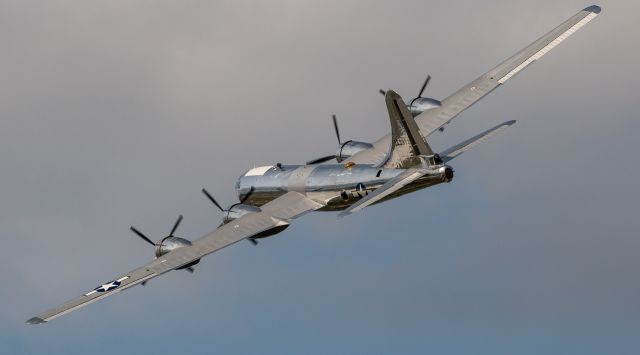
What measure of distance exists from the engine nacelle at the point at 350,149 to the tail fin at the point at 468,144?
9717 mm

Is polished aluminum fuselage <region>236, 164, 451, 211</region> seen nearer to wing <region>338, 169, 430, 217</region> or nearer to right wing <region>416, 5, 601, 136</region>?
wing <region>338, 169, 430, 217</region>

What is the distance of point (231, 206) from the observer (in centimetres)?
9150

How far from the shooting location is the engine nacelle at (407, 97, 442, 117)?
3947 inches

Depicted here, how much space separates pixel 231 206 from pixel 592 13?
30315 mm

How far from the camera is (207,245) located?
88125 millimetres

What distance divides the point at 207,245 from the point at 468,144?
1729 cm

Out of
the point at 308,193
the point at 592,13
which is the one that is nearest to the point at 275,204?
the point at 308,193

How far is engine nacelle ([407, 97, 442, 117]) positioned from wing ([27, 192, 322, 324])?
40.7ft

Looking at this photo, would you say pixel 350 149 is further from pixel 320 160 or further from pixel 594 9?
pixel 594 9

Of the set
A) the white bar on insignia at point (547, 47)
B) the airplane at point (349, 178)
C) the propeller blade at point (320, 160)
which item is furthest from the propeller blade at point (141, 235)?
the white bar on insignia at point (547, 47)

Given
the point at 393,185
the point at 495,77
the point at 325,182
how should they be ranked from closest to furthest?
the point at 393,185, the point at 325,182, the point at 495,77

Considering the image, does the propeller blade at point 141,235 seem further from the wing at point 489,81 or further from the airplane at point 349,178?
the wing at point 489,81

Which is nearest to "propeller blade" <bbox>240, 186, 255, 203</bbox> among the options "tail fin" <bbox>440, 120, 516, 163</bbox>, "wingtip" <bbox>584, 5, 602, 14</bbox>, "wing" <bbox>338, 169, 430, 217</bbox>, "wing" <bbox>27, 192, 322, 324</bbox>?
"wing" <bbox>27, 192, 322, 324</bbox>

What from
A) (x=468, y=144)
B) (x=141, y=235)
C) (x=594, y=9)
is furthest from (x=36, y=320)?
(x=594, y=9)
